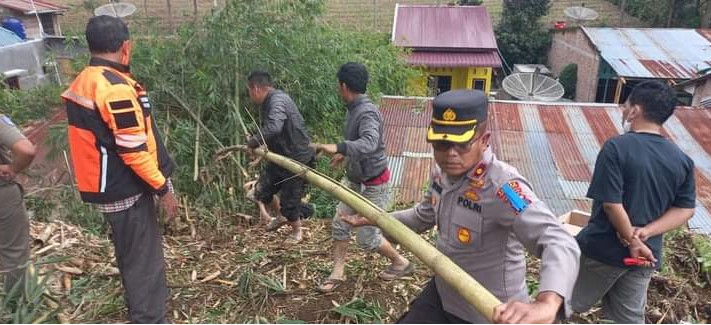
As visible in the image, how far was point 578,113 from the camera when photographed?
11711 mm

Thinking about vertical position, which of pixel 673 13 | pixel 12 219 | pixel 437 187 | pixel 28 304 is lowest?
pixel 673 13

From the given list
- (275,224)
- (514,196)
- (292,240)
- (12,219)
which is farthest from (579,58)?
(12,219)

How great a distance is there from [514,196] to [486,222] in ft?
0.61

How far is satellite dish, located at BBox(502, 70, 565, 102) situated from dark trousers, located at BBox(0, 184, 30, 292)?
52.0 feet

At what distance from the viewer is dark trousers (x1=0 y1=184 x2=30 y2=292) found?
2992 mm

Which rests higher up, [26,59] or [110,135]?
[110,135]

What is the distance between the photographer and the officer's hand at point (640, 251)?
2.61 meters

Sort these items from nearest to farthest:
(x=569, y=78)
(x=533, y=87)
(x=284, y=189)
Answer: (x=284, y=189) < (x=533, y=87) < (x=569, y=78)

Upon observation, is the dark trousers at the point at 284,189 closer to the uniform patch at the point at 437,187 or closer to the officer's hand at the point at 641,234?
the uniform patch at the point at 437,187

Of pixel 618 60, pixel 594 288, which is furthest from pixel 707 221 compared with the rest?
pixel 618 60

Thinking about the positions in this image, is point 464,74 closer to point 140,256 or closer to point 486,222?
point 140,256

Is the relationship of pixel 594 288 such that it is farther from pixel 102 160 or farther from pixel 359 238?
pixel 102 160

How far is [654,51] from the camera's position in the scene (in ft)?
64.8

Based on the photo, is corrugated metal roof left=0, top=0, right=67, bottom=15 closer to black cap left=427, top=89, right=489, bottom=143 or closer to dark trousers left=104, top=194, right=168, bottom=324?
dark trousers left=104, top=194, right=168, bottom=324
